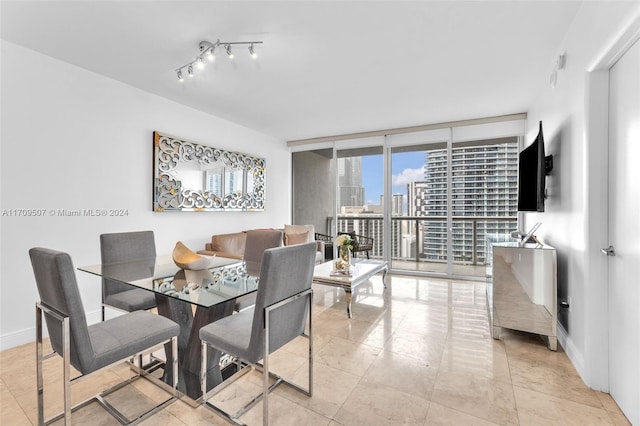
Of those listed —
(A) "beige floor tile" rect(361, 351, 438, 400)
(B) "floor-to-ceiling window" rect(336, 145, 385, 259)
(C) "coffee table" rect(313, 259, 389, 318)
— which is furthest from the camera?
(B) "floor-to-ceiling window" rect(336, 145, 385, 259)

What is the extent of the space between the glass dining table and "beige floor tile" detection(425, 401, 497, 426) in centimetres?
125

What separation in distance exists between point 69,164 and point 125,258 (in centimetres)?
123

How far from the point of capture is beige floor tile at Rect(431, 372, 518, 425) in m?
1.64

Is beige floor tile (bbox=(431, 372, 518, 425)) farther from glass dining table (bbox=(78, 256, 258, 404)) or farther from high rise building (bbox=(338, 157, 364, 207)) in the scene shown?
high rise building (bbox=(338, 157, 364, 207))

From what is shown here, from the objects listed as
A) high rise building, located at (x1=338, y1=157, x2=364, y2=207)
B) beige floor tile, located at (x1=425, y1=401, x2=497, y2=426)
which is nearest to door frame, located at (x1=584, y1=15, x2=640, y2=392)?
beige floor tile, located at (x1=425, y1=401, x2=497, y2=426)

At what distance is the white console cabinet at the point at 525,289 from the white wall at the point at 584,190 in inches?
4.5

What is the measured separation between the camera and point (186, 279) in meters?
2.00

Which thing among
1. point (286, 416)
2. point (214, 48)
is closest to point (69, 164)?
point (214, 48)

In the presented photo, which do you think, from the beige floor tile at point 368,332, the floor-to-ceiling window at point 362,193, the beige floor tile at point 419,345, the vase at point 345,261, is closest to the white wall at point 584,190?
the beige floor tile at point 419,345

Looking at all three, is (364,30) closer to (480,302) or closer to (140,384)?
(140,384)

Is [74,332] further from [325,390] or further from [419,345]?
[419,345]

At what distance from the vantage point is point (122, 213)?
10.7ft

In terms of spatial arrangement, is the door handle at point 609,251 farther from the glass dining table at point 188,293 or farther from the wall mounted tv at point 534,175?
→ the glass dining table at point 188,293

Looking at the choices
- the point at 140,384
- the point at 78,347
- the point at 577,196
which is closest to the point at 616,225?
the point at 577,196
